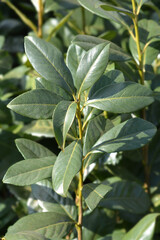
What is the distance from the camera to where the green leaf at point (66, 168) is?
2.06ft

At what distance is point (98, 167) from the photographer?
1055mm

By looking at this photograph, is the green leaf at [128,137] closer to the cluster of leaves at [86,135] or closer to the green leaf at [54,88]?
the cluster of leaves at [86,135]

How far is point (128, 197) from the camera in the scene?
38.8 inches

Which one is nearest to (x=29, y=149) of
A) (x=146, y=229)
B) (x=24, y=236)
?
(x=24, y=236)

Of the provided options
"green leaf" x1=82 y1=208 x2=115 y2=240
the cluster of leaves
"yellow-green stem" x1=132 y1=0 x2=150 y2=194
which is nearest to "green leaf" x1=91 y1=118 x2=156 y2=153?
the cluster of leaves

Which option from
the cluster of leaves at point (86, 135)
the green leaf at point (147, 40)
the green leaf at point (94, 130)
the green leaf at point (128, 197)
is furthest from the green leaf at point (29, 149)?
the green leaf at point (147, 40)

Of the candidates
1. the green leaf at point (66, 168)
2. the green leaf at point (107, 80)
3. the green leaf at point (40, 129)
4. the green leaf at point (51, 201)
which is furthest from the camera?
the green leaf at point (40, 129)

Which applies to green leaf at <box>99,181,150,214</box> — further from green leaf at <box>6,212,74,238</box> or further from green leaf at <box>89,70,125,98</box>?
green leaf at <box>89,70,125,98</box>

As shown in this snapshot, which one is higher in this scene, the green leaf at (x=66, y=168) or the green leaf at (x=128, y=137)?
the green leaf at (x=66, y=168)

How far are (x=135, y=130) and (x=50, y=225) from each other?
11.6 inches

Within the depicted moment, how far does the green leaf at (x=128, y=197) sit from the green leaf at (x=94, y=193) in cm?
22

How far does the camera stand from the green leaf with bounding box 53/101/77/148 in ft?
2.13

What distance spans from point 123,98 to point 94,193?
208 millimetres

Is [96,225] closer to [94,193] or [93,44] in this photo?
[94,193]
